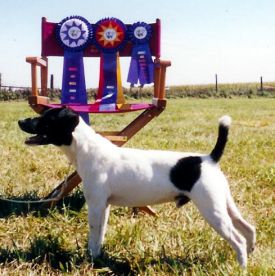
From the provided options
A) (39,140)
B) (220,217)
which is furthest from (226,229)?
(39,140)

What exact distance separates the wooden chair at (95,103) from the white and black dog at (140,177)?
647 millimetres

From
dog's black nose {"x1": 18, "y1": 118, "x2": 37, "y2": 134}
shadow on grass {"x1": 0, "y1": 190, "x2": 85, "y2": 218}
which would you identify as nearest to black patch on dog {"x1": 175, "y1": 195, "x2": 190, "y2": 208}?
dog's black nose {"x1": 18, "y1": 118, "x2": 37, "y2": 134}

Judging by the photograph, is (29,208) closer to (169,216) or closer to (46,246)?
(46,246)

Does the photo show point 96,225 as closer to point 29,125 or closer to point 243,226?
point 29,125

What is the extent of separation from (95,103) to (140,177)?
172cm

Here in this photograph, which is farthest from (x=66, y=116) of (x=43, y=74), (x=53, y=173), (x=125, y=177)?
(x=53, y=173)

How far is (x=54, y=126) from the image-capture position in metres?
3.05

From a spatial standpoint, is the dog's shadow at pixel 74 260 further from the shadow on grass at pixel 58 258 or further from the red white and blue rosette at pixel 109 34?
the red white and blue rosette at pixel 109 34

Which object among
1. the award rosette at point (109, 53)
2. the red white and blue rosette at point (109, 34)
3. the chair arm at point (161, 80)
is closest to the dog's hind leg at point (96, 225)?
the chair arm at point (161, 80)

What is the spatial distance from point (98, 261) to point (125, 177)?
543 mm

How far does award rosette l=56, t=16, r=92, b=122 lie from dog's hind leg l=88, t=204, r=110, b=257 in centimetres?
192

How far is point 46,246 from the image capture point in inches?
121

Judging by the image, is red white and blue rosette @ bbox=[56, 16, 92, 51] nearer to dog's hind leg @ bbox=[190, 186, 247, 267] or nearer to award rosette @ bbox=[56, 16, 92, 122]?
award rosette @ bbox=[56, 16, 92, 122]

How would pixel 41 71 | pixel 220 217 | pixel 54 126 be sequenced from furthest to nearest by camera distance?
pixel 41 71, pixel 54 126, pixel 220 217
